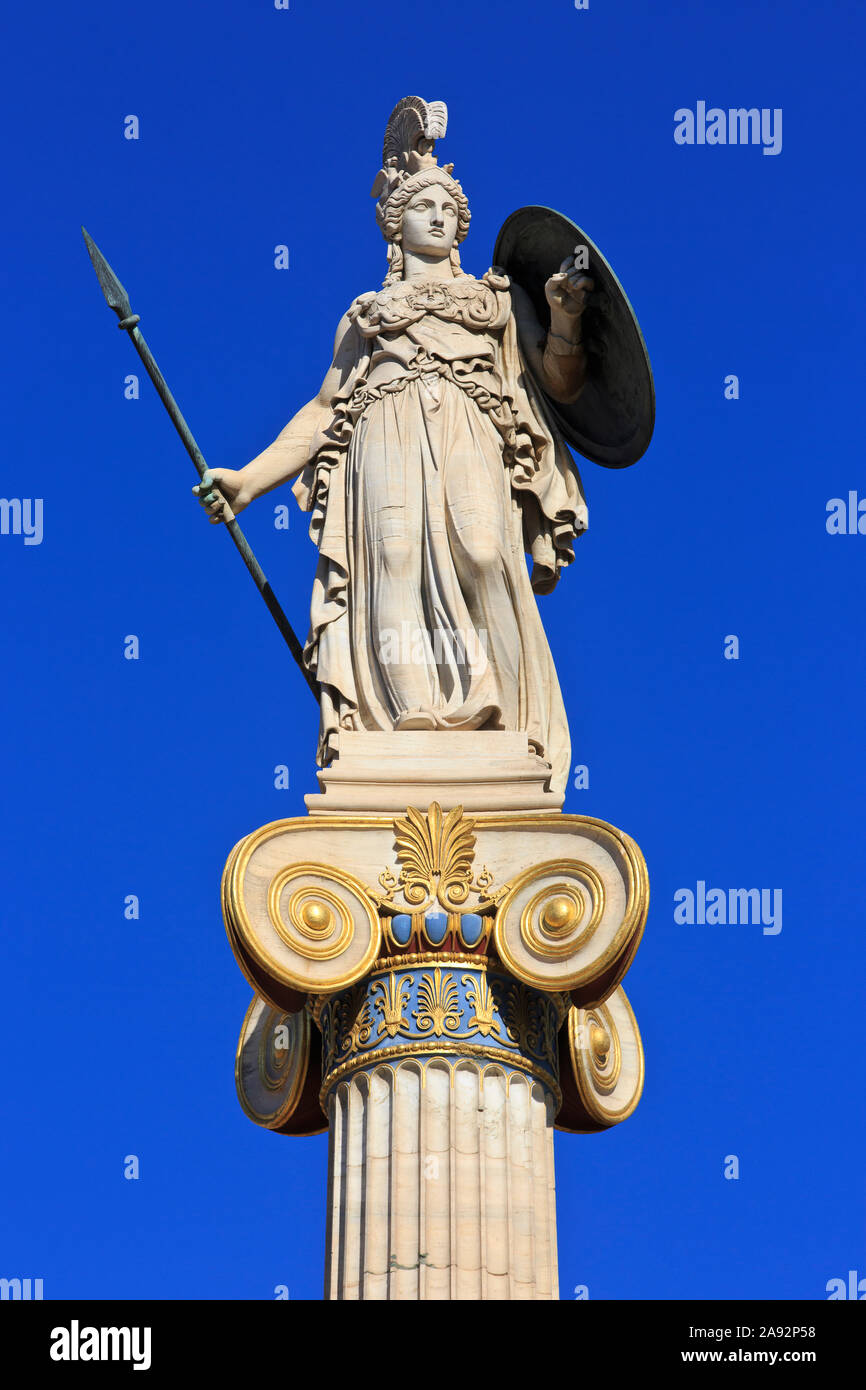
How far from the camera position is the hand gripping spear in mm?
20547

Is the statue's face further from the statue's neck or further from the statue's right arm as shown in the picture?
the statue's right arm

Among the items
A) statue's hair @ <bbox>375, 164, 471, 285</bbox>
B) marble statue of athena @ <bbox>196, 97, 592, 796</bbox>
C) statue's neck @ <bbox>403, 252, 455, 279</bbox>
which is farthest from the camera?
statue's hair @ <bbox>375, 164, 471, 285</bbox>

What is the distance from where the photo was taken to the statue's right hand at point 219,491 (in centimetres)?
2077

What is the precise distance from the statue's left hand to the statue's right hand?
9.96 feet

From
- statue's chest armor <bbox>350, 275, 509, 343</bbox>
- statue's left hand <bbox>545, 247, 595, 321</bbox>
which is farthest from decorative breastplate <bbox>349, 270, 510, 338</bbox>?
statue's left hand <bbox>545, 247, 595, 321</bbox>

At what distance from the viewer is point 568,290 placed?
20.3 m

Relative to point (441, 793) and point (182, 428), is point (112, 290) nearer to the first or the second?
point (182, 428)

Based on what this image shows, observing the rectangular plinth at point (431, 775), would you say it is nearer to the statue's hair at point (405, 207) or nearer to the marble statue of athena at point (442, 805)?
the marble statue of athena at point (442, 805)

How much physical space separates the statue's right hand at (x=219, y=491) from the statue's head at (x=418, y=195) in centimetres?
218

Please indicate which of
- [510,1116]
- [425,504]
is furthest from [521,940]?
[425,504]

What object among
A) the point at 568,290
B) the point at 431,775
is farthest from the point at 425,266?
the point at 431,775

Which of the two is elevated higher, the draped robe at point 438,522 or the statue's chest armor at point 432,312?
the statue's chest armor at point 432,312
